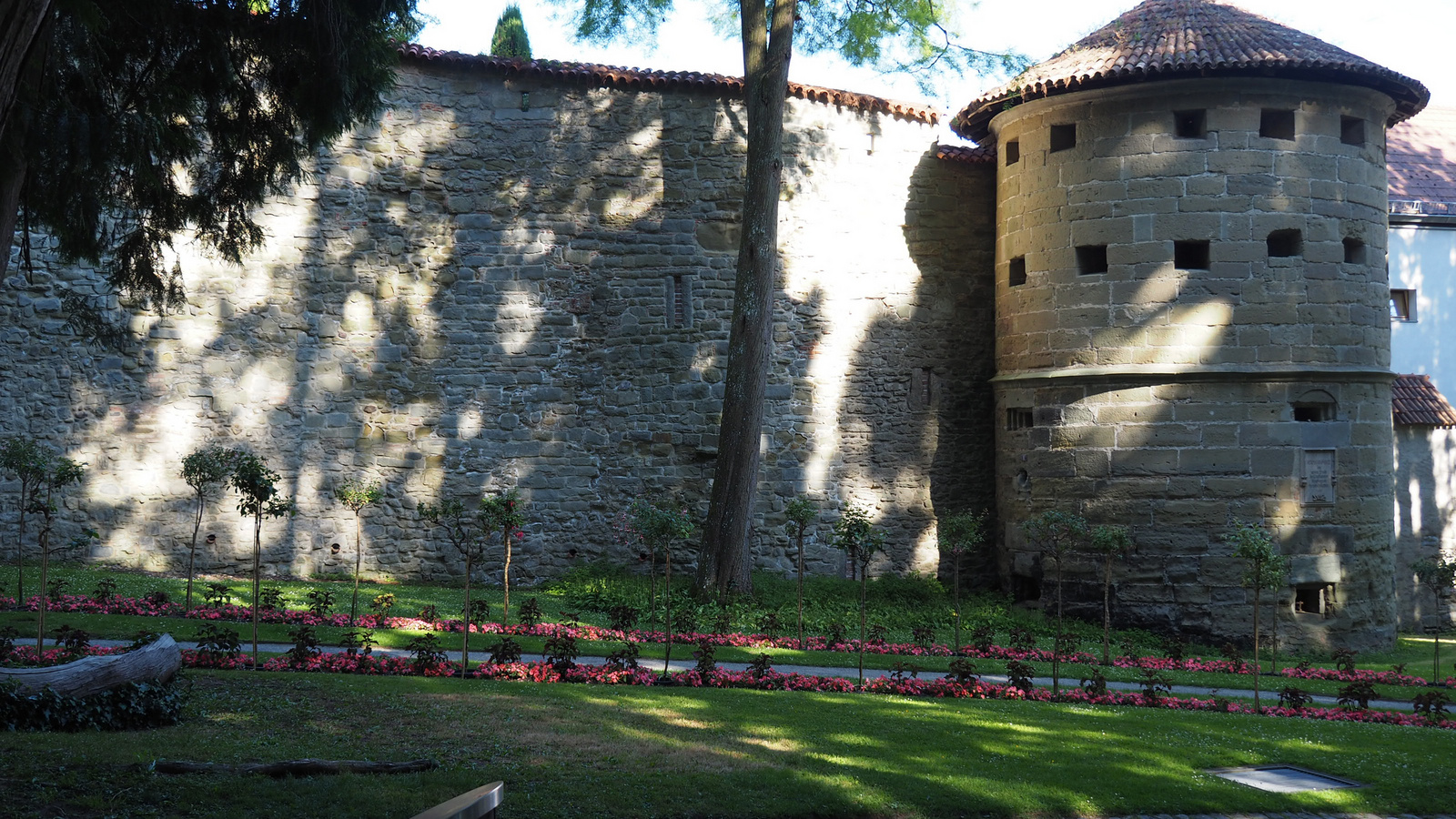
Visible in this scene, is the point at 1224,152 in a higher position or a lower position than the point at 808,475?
higher

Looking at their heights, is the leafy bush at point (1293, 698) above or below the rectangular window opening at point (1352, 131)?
below

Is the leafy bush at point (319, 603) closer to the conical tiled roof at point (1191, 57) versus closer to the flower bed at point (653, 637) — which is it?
the flower bed at point (653, 637)

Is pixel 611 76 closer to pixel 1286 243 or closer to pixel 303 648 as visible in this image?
pixel 303 648

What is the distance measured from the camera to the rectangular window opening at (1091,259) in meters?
14.2

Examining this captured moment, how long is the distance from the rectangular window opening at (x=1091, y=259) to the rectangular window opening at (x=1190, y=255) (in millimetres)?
940

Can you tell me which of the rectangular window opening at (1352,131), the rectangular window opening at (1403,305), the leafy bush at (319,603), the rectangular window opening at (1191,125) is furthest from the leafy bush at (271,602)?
the rectangular window opening at (1403,305)

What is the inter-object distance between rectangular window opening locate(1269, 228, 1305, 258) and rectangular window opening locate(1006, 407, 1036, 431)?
12.7ft

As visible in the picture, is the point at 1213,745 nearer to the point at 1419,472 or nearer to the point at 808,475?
the point at 808,475

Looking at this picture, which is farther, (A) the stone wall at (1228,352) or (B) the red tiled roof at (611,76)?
(B) the red tiled roof at (611,76)

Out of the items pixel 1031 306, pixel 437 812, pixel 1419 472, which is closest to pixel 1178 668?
pixel 1031 306

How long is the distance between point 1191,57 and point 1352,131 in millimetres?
2998

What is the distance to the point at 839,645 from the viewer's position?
1155cm

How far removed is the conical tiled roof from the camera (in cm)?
1316

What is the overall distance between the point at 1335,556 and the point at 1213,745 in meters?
7.40
